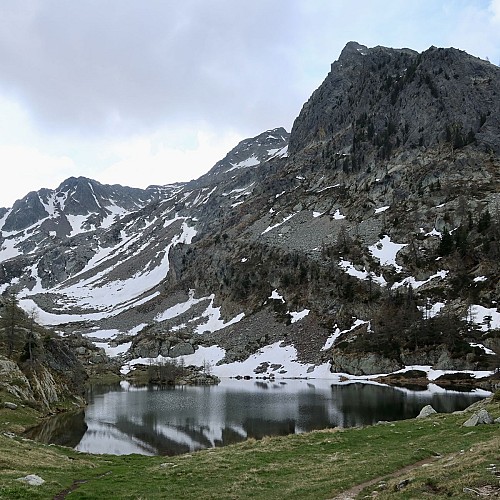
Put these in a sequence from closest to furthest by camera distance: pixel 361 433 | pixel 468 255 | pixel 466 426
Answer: pixel 466 426, pixel 361 433, pixel 468 255

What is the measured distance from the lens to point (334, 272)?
162 metres

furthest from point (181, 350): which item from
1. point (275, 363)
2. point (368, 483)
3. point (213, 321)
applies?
point (368, 483)

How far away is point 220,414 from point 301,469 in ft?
165

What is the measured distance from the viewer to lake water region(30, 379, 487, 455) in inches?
2121

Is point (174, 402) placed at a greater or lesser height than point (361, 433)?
lesser

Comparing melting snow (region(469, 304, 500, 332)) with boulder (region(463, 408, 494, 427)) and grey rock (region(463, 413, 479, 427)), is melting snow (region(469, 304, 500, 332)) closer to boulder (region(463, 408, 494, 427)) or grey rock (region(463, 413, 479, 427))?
boulder (region(463, 408, 494, 427))

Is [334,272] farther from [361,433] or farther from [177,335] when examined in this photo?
[361,433]

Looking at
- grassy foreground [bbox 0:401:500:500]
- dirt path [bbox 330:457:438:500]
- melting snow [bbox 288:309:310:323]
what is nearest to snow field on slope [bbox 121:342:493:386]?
melting snow [bbox 288:309:310:323]

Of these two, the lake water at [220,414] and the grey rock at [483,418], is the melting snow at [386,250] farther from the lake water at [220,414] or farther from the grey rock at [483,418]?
the grey rock at [483,418]

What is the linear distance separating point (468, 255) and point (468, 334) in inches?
1293

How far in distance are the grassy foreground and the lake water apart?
1744cm

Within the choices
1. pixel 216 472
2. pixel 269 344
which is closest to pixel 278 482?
pixel 216 472

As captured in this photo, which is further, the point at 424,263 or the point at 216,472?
the point at 424,263

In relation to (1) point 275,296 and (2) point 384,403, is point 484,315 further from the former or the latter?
(1) point 275,296
